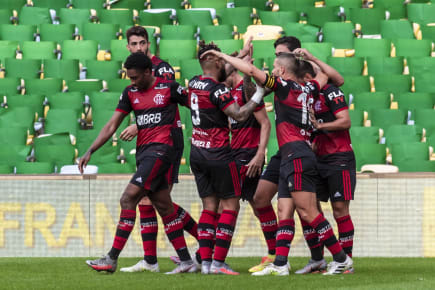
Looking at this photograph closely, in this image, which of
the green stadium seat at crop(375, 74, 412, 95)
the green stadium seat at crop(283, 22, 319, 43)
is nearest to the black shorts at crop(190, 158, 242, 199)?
the green stadium seat at crop(375, 74, 412, 95)

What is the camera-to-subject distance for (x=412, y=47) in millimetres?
13375

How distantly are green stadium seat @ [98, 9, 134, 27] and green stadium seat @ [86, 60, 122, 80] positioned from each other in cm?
164

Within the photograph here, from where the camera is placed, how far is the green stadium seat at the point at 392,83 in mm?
12453

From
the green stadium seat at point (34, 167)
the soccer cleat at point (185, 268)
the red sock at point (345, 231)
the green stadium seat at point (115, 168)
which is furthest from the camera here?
the green stadium seat at point (34, 167)

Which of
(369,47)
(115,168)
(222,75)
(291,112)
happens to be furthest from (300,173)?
(369,47)

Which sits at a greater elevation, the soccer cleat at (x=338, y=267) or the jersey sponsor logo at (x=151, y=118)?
the jersey sponsor logo at (x=151, y=118)

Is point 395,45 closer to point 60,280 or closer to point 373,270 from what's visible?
point 373,270

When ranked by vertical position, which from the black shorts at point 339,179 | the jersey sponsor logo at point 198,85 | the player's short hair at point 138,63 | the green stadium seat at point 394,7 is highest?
the green stadium seat at point 394,7

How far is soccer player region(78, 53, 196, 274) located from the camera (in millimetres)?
6863

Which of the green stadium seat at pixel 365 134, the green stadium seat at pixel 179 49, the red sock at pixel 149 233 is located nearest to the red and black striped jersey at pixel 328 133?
the red sock at pixel 149 233

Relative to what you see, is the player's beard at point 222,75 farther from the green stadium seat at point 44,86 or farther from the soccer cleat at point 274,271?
the green stadium seat at point 44,86

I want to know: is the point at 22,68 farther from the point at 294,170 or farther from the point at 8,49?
the point at 294,170

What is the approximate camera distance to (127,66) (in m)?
6.93

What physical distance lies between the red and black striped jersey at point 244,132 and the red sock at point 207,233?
724 millimetres
